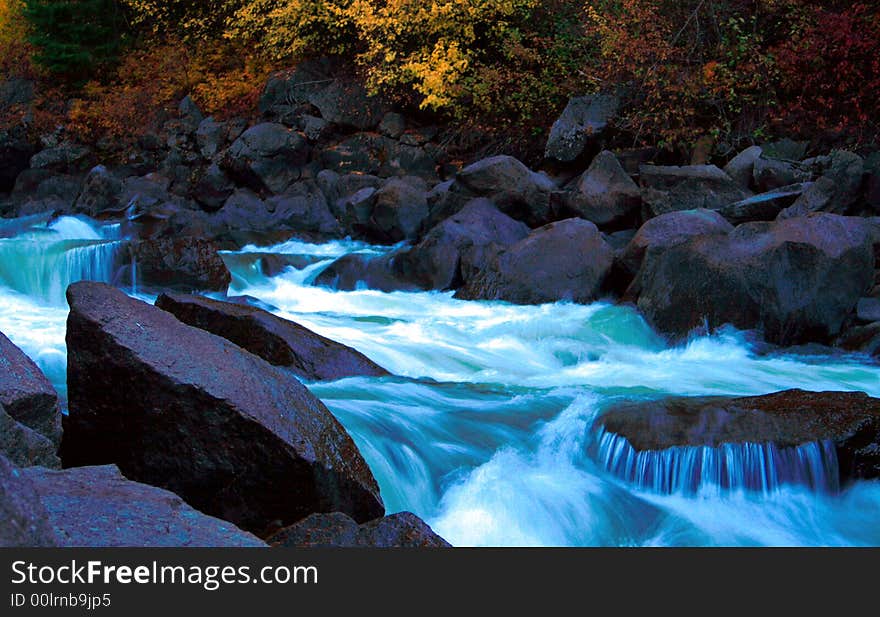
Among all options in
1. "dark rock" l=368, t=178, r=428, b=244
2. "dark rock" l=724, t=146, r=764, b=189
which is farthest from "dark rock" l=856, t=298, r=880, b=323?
"dark rock" l=368, t=178, r=428, b=244

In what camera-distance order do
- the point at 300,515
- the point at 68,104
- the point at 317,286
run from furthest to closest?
1. the point at 68,104
2. the point at 317,286
3. the point at 300,515

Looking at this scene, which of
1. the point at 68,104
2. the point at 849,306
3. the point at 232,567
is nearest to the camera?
the point at 232,567

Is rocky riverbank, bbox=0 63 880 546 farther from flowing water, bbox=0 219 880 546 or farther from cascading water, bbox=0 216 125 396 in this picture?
cascading water, bbox=0 216 125 396

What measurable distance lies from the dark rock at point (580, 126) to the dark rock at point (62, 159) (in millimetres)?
12792

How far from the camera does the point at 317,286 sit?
12414 mm

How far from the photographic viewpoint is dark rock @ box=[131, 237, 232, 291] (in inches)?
412

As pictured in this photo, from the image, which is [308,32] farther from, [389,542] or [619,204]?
[389,542]

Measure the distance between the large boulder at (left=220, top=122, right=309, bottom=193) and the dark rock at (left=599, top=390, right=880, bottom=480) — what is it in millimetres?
14627

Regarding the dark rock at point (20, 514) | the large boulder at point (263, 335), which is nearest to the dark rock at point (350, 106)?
the large boulder at point (263, 335)

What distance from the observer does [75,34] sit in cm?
2347

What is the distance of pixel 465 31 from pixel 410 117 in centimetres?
263

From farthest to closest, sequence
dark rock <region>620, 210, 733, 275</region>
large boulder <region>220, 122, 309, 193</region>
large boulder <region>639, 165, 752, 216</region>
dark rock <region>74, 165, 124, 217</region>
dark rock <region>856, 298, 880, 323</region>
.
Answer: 1. large boulder <region>220, 122, 309, 193</region>
2. dark rock <region>74, 165, 124, 217</region>
3. large boulder <region>639, 165, 752, 216</region>
4. dark rock <region>620, 210, 733, 275</region>
5. dark rock <region>856, 298, 880, 323</region>

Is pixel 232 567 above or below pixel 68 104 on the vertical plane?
below

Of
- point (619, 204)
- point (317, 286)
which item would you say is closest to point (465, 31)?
point (619, 204)
